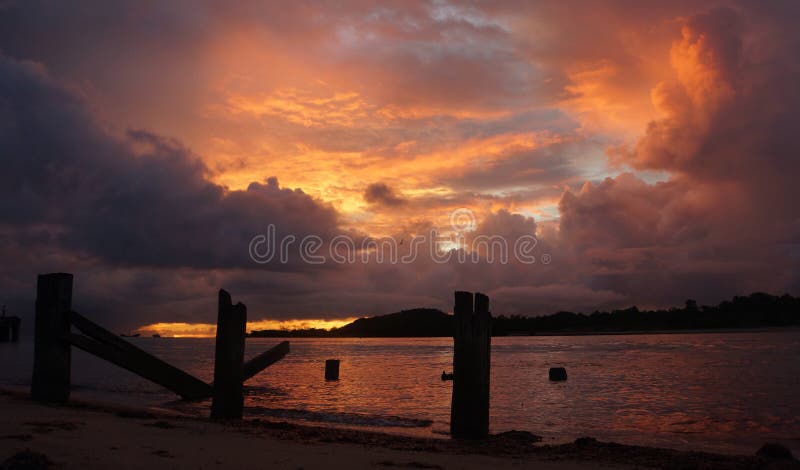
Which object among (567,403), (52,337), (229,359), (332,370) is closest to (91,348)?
(52,337)

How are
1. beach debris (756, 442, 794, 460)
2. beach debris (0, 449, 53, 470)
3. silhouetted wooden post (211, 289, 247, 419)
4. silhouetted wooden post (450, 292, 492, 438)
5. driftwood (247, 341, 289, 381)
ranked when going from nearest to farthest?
beach debris (0, 449, 53, 470) < beach debris (756, 442, 794, 460) < silhouetted wooden post (450, 292, 492, 438) < silhouetted wooden post (211, 289, 247, 419) < driftwood (247, 341, 289, 381)

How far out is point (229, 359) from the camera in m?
12.3

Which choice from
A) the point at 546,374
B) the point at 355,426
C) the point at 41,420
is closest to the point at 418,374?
the point at 546,374

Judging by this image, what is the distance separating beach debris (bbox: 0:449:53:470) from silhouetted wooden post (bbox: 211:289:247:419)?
18.8 ft

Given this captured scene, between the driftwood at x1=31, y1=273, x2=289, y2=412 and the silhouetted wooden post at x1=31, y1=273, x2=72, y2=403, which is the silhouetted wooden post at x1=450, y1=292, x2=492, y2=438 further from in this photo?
the silhouetted wooden post at x1=31, y1=273, x2=72, y2=403

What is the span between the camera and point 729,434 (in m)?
15.7

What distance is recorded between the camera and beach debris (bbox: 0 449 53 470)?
5.94m

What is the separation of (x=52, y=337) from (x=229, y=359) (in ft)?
11.8

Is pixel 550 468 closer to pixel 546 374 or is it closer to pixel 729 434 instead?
pixel 729 434

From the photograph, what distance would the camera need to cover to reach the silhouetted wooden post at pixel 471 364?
1103 centimetres

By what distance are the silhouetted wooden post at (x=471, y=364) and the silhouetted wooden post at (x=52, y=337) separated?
25.5 ft

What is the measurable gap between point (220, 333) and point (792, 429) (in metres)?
14.8

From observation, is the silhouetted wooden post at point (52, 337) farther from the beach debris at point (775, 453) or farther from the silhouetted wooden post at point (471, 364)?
the beach debris at point (775, 453)

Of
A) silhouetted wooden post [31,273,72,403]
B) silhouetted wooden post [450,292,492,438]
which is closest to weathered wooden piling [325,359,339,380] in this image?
silhouetted wooden post [31,273,72,403]
